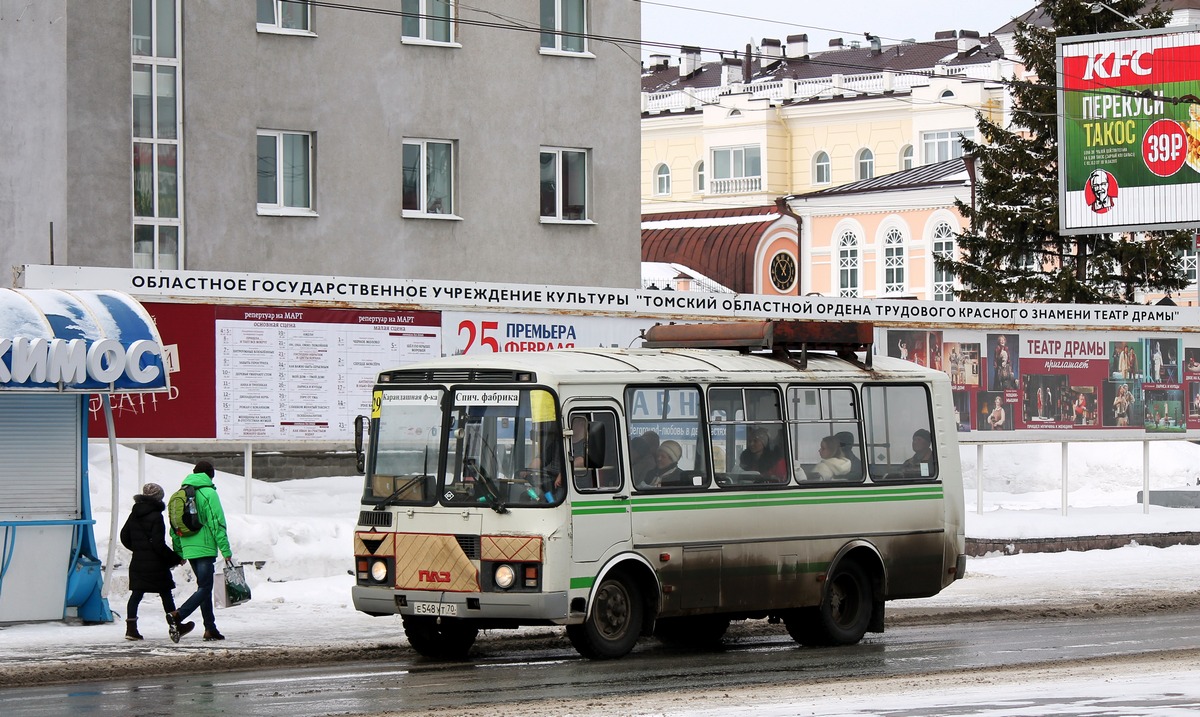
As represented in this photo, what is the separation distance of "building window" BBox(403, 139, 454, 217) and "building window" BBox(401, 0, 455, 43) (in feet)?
6.06

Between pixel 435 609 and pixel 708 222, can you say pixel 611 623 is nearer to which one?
pixel 435 609

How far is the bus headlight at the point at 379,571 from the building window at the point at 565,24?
21.6 m

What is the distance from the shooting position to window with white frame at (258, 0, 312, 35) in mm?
33250

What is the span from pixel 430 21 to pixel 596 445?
20.6 meters

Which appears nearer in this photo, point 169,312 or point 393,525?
point 393,525

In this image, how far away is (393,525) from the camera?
15922 mm

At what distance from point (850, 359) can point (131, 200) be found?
55.9 ft

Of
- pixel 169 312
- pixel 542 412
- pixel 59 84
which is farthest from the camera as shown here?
pixel 59 84

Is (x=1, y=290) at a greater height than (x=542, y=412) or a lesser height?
greater

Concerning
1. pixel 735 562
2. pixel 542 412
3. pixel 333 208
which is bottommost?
pixel 735 562

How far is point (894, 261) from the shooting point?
83.6 meters

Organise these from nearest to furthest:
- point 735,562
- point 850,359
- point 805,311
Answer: point 735,562 → point 850,359 → point 805,311

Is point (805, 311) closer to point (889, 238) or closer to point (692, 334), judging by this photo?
point (692, 334)

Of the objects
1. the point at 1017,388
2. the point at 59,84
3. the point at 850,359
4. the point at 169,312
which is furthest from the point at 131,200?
the point at 850,359
